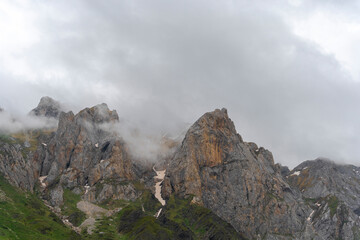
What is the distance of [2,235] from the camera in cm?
17512

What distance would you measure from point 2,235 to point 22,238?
19.3m

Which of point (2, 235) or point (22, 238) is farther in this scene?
point (22, 238)

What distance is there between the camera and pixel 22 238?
192 meters
